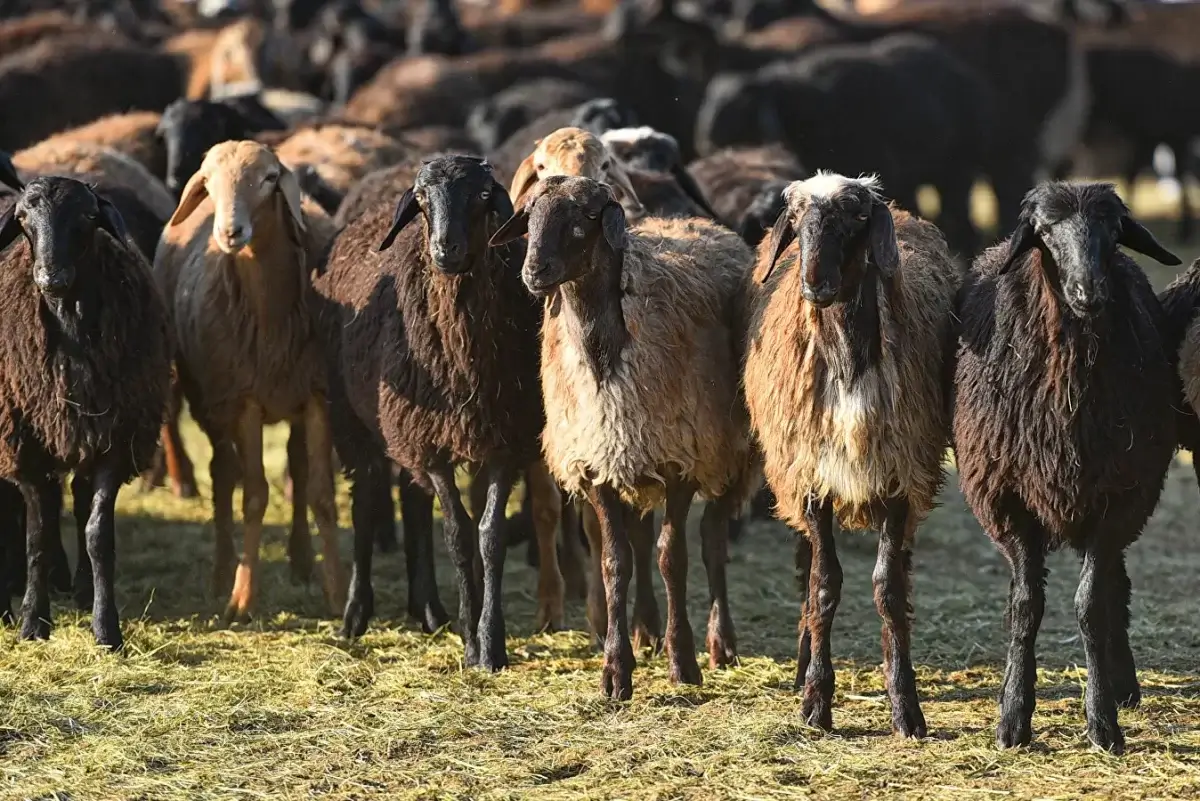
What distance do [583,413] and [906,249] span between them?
1381 mm

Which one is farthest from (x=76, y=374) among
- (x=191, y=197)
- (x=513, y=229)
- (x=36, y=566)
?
(x=513, y=229)

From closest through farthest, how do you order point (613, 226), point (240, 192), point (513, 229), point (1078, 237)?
point (1078, 237)
point (613, 226)
point (513, 229)
point (240, 192)

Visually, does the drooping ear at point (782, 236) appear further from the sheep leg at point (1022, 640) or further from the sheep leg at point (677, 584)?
the sheep leg at point (1022, 640)

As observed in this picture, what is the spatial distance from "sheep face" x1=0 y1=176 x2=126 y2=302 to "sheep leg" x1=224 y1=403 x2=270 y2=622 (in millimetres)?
1252

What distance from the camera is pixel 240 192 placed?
8.45 meters

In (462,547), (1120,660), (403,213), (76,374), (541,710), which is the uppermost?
(403,213)

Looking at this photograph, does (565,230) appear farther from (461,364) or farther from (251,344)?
(251,344)

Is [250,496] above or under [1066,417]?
under

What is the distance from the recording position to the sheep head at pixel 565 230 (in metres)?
6.83

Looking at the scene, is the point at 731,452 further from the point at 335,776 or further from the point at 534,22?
the point at 534,22

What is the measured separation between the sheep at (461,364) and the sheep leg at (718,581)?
0.79 metres

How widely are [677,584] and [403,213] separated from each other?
1.91m

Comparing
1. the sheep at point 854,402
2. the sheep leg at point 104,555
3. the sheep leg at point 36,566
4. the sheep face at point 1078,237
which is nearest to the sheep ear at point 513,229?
the sheep at point 854,402

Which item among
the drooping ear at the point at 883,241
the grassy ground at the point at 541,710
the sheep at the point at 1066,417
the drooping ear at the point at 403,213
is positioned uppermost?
the drooping ear at the point at 403,213
